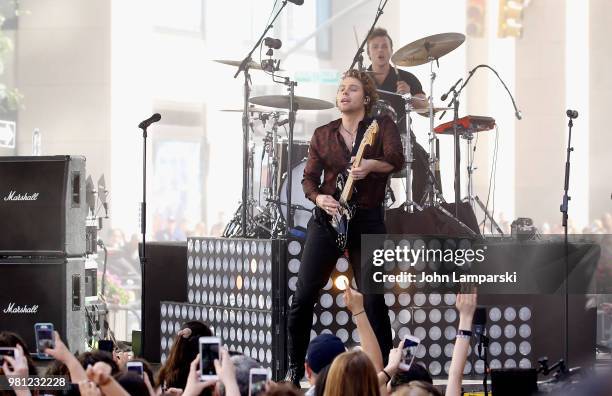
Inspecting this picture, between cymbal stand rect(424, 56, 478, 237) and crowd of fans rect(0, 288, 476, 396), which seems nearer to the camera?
crowd of fans rect(0, 288, 476, 396)

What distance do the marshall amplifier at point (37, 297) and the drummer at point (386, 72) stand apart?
3456 mm

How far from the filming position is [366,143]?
26.3 ft

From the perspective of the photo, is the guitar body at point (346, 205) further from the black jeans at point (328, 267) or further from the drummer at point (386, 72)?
the drummer at point (386, 72)

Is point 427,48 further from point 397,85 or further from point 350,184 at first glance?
point 350,184

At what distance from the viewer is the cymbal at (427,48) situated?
1131 cm

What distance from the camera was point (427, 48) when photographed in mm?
11391

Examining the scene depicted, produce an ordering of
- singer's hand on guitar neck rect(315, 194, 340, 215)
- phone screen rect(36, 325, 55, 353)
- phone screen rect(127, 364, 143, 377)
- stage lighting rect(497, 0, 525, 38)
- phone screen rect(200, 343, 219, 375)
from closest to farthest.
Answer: phone screen rect(200, 343, 219, 375), phone screen rect(127, 364, 143, 377), phone screen rect(36, 325, 55, 353), singer's hand on guitar neck rect(315, 194, 340, 215), stage lighting rect(497, 0, 525, 38)

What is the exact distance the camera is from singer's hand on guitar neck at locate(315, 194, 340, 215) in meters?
7.81

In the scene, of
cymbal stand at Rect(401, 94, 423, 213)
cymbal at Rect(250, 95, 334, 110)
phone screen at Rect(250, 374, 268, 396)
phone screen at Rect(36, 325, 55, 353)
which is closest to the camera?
phone screen at Rect(250, 374, 268, 396)

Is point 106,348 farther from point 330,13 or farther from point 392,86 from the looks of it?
point 330,13

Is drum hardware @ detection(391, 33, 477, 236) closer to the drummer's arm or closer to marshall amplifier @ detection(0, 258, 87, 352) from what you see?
the drummer's arm

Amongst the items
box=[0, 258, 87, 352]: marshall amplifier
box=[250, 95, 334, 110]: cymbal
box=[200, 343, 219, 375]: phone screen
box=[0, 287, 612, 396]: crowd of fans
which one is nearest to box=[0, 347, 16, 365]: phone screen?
box=[0, 287, 612, 396]: crowd of fans

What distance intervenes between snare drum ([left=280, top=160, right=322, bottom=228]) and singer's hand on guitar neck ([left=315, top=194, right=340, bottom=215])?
311cm

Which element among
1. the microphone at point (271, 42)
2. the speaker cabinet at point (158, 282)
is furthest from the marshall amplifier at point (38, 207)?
the microphone at point (271, 42)
